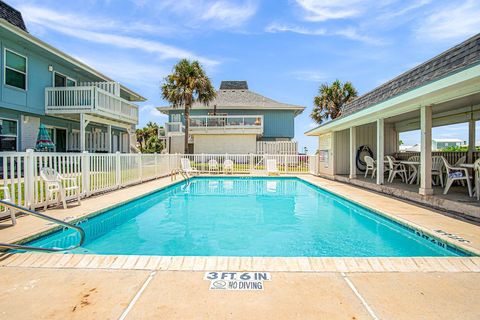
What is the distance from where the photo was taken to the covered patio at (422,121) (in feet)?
17.4

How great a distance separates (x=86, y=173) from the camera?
6891 mm

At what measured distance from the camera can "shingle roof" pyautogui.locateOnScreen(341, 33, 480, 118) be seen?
17.0 feet

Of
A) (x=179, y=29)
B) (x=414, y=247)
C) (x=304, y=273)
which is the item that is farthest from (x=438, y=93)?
(x=179, y=29)

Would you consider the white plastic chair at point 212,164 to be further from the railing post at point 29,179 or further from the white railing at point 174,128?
the railing post at point 29,179

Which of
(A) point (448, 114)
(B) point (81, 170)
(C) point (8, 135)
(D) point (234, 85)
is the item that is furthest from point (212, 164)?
(D) point (234, 85)

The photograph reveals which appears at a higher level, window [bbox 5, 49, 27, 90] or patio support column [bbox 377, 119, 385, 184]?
window [bbox 5, 49, 27, 90]

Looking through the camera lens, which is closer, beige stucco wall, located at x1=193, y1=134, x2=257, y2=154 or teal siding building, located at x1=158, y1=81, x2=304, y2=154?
teal siding building, located at x1=158, y1=81, x2=304, y2=154

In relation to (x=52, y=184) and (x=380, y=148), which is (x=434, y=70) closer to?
(x=380, y=148)

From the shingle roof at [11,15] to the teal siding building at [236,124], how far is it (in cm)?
1136

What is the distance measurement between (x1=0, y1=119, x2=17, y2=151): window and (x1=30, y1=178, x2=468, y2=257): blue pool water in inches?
269

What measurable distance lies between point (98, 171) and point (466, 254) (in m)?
7.98

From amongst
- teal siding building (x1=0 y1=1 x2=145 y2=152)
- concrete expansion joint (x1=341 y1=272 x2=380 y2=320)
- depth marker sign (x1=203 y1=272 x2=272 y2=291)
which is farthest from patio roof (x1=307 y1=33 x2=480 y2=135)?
teal siding building (x1=0 y1=1 x2=145 y2=152)

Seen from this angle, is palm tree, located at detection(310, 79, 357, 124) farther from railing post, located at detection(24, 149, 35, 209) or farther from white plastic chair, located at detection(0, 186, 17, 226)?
white plastic chair, located at detection(0, 186, 17, 226)

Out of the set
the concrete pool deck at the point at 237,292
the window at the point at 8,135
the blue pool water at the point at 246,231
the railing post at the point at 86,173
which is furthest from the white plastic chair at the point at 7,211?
the window at the point at 8,135
